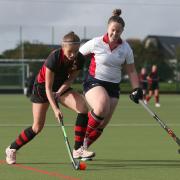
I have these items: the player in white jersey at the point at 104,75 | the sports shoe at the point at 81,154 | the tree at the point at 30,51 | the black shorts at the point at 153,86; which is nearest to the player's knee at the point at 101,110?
the player in white jersey at the point at 104,75

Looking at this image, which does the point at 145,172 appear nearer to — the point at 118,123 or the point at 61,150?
the point at 61,150

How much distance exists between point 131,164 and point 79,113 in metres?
0.87

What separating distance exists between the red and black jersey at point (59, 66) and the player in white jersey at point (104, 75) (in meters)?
0.41

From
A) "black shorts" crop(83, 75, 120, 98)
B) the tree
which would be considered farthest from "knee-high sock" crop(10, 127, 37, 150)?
the tree

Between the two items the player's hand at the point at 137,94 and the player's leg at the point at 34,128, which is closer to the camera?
the player's leg at the point at 34,128

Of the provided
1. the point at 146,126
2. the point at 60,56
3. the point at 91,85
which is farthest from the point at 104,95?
the point at 146,126

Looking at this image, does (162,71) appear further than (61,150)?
Yes

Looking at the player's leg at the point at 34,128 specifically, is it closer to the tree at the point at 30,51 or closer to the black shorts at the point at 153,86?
the black shorts at the point at 153,86

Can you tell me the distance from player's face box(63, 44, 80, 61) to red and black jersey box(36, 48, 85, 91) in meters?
0.11

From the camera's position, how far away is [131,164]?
25.7ft

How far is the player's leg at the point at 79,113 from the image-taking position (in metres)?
7.81

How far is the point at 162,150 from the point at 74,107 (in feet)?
6.29

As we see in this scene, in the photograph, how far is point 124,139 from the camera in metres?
10.6

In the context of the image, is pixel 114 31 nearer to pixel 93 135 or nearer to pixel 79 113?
pixel 79 113
